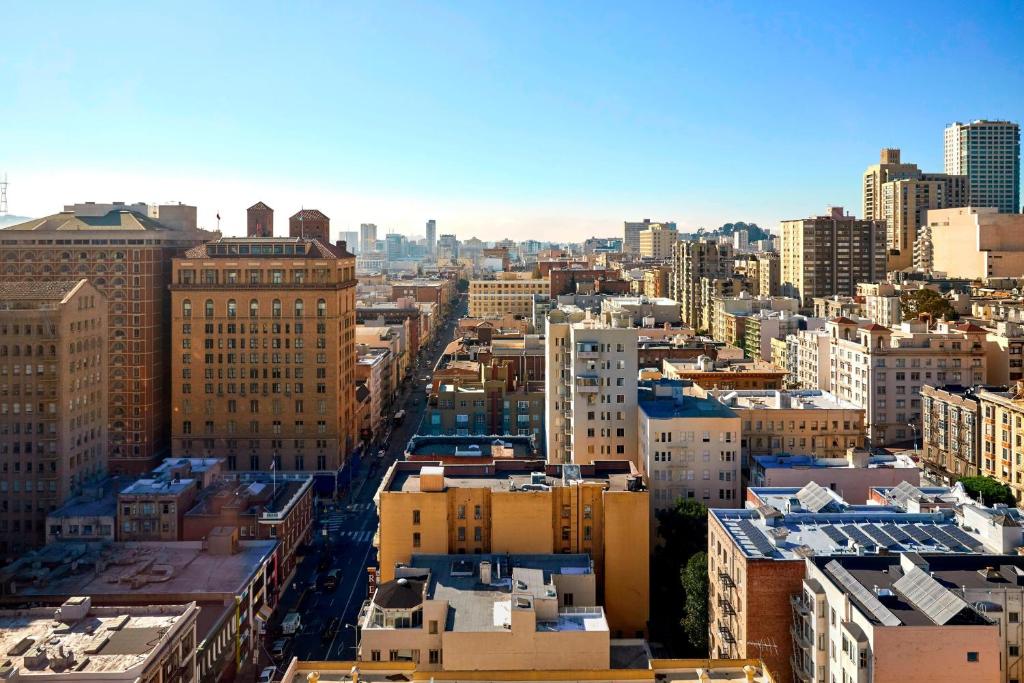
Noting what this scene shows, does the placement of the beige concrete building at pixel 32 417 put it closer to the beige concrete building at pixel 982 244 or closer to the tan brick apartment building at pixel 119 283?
the tan brick apartment building at pixel 119 283

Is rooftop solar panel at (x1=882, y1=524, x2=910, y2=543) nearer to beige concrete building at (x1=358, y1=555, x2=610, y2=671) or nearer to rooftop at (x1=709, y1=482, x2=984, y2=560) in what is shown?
rooftop at (x1=709, y1=482, x2=984, y2=560)

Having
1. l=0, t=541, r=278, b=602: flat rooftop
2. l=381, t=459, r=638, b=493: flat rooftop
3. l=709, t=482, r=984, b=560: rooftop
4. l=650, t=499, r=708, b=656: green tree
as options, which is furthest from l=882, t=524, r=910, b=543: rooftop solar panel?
l=0, t=541, r=278, b=602: flat rooftop

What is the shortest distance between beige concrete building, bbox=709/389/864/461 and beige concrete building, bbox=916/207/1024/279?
11566 centimetres

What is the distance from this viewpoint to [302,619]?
63.2 meters

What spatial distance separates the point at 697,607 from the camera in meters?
50.3

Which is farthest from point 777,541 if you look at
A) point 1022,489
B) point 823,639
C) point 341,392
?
point 341,392

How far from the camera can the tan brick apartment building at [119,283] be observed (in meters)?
93.2

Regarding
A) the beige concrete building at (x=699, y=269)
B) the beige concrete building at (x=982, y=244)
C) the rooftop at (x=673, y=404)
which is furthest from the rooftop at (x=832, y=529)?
the beige concrete building at (x=982, y=244)

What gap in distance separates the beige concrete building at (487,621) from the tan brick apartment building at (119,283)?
54334mm

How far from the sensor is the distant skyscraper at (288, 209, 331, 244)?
4700 inches

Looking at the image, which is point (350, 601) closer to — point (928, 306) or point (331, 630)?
point (331, 630)

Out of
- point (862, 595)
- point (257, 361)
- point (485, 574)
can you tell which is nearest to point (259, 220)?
point (257, 361)

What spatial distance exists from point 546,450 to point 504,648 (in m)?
34.4

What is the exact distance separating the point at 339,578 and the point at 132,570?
14.4m
